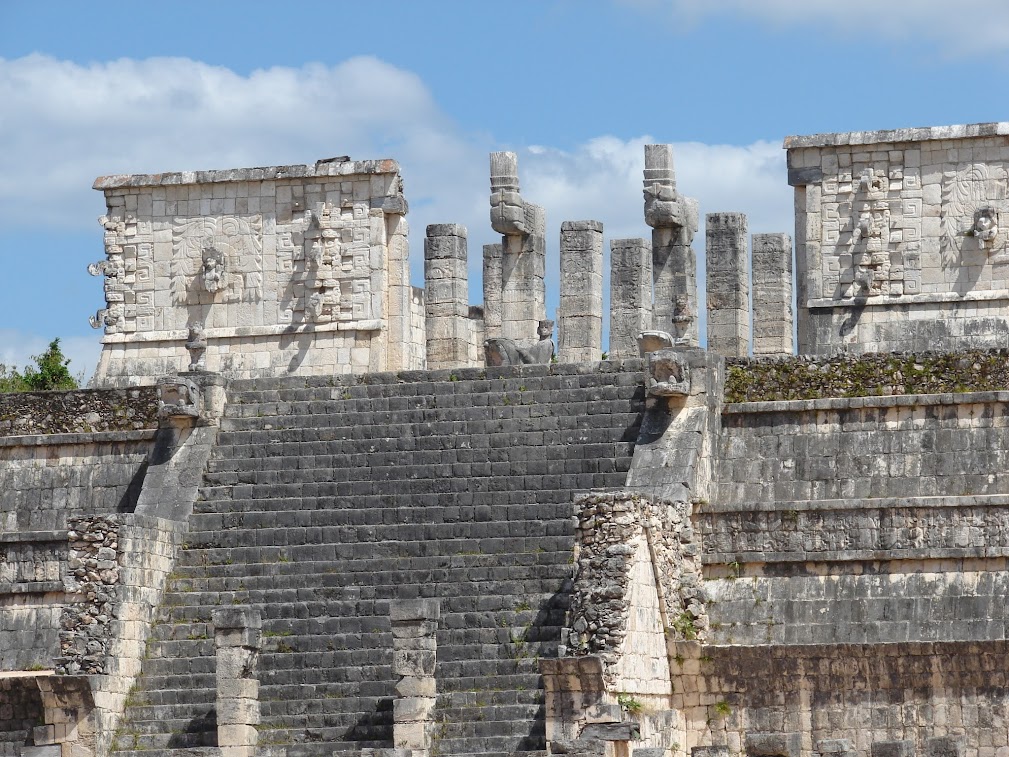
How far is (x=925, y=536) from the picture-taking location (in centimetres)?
2725

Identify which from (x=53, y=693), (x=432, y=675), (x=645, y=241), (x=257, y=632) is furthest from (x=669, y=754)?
(x=645, y=241)

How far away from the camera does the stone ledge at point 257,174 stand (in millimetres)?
34219

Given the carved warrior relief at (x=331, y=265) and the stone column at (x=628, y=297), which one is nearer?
the stone column at (x=628, y=297)

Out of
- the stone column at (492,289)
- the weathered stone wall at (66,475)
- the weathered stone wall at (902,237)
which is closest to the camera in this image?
the weathered stone wall at (66,475)

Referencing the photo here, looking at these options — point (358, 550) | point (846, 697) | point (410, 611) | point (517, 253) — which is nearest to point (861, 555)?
point (846, 697)

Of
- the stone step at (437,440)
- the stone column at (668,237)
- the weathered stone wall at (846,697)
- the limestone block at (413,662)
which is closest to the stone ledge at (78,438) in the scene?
the stone step at (437,440)

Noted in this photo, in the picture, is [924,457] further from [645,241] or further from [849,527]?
[645,241]

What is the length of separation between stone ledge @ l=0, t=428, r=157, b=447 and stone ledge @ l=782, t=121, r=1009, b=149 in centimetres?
964

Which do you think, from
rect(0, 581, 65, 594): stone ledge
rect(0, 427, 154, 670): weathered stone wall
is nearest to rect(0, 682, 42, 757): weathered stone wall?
rect(0, 427, 154, 670): weathered stone wall

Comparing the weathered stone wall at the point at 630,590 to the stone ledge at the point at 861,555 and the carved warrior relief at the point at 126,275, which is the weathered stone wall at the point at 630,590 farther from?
the carved warrior relief at the point at 126,275

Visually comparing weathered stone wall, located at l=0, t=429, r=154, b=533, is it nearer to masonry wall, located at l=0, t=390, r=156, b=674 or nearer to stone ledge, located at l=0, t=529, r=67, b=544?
masonry wall, located at l=0, t=390, r=156, b=674

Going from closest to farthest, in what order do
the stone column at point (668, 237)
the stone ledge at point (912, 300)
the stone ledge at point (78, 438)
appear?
the stone ledge at point (78, 438), the stone ledge at point (912, 300), the stone column at point (668, 237)

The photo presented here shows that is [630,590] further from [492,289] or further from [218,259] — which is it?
[218,259]

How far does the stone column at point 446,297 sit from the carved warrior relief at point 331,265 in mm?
888
